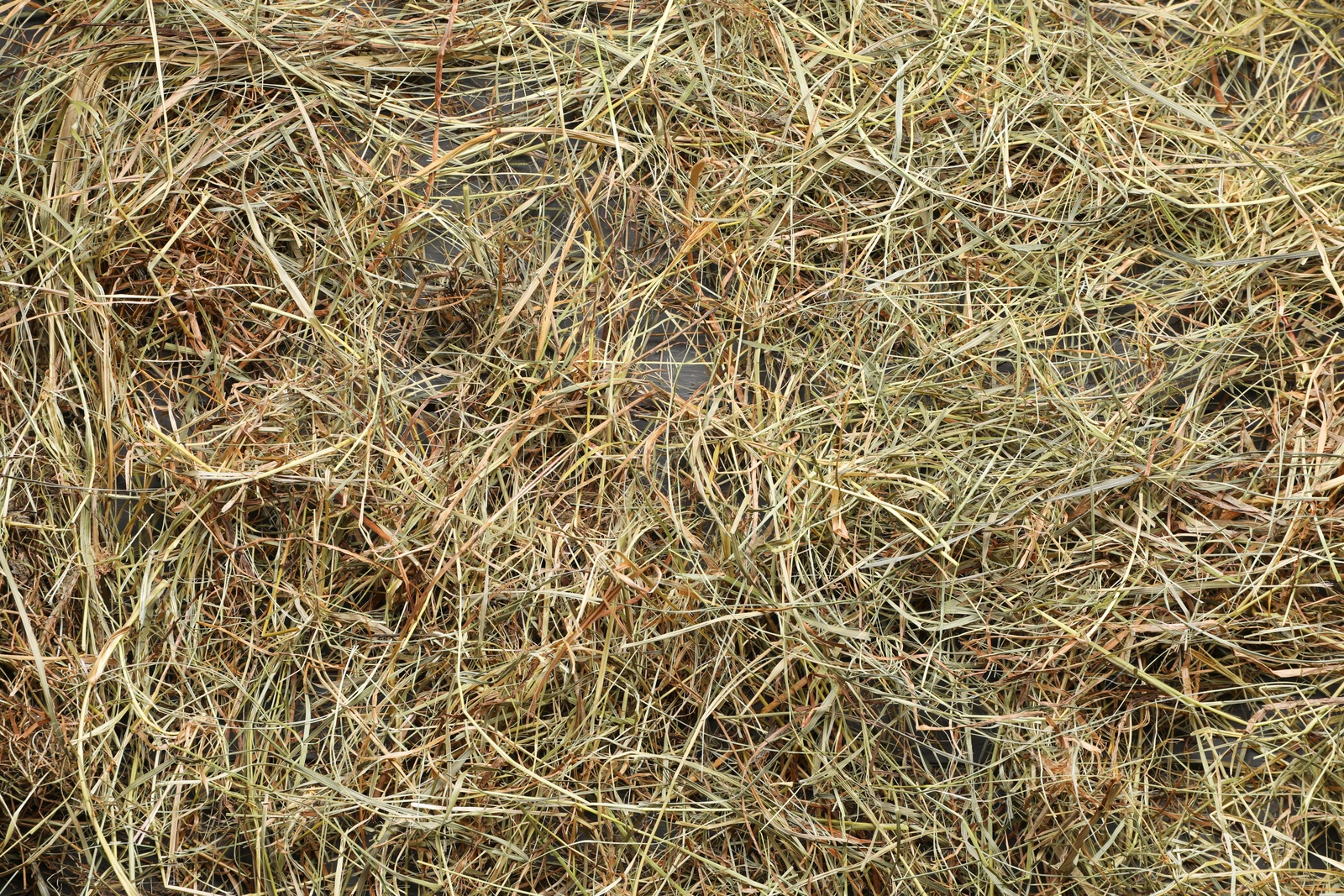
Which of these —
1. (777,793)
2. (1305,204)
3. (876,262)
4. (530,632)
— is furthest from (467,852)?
(1305,204)

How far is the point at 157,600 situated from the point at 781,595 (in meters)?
0.82

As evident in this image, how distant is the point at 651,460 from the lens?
131cm

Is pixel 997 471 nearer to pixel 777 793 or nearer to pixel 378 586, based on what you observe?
pixel 777 793

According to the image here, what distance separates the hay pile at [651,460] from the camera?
49.5 inches

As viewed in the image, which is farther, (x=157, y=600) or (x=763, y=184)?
(x=763, y=184)

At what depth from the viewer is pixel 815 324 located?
4.47 ft

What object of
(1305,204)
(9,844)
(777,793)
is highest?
(1305,204)

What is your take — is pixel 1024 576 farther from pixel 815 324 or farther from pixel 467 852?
pixel 467 852

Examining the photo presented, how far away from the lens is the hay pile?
49.5 inches

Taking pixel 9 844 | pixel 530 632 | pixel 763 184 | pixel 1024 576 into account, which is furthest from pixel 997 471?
pixel 9 844

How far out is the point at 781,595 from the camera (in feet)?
4.20

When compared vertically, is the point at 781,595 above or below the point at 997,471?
below

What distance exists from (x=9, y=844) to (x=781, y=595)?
1047 mm

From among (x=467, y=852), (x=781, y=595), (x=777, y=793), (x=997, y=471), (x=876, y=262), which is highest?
(x=876, y=262)
